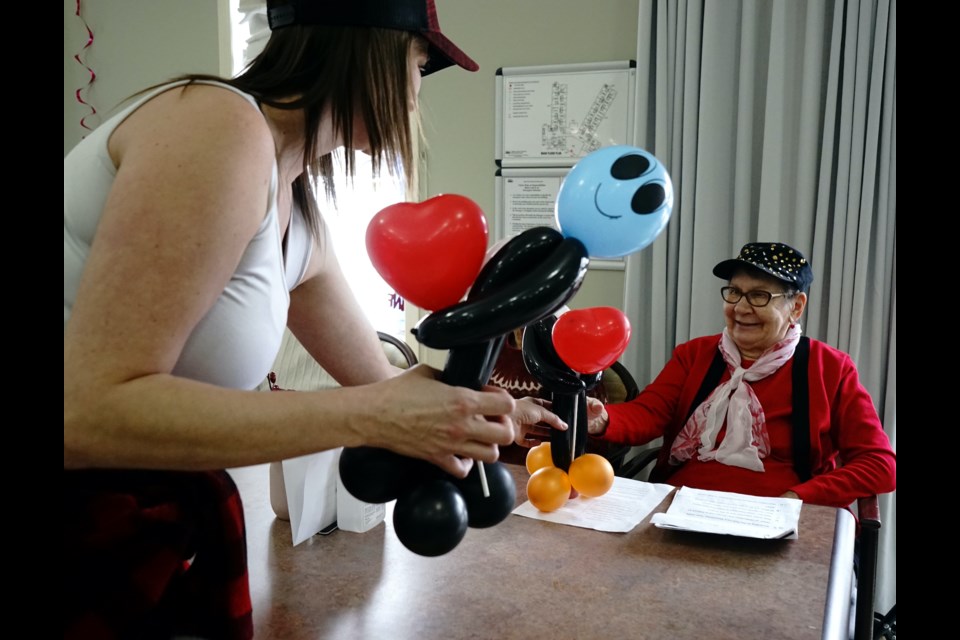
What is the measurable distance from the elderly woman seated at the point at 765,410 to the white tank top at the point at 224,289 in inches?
50.5

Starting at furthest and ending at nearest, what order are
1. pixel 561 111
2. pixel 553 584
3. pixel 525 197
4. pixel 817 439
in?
pixel 525 197 < pixel 561 111 < pixel 817 439 < pixel 553 584

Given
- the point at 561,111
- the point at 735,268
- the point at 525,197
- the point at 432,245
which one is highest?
the point at 561,111

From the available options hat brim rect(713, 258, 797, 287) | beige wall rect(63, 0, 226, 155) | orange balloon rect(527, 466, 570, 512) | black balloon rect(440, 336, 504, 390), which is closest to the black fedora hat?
black balloon rect(440, 336, 504, 390)

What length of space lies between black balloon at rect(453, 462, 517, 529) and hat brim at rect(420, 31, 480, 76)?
0.52 m

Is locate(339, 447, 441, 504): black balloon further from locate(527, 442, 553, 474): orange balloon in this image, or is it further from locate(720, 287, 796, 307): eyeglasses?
locate(720, 287, 796, 307): eyeglasses

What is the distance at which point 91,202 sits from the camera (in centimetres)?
77

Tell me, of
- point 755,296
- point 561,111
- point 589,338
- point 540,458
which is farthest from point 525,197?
point 589,338

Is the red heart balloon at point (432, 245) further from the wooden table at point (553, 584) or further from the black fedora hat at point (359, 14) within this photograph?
the wooden table at point (553, 584)

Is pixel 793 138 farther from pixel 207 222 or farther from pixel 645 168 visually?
pixel 207 222

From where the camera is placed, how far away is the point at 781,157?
2553 mm

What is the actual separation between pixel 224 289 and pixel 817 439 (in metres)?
1.83

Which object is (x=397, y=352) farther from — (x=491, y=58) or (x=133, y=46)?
(x=133, y=46)

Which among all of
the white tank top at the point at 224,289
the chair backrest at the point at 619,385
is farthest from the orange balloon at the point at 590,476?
the chair backrest at the point at 619,385

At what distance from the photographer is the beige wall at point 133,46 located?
3.50 m
